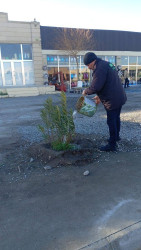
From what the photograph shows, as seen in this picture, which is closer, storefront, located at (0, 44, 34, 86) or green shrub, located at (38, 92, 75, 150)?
green shrub, located at (38, 92, 75, 150)

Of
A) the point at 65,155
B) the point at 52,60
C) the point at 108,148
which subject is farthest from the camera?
the point at 52,60

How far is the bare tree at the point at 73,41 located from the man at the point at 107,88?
680 inches

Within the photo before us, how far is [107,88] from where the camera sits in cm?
407

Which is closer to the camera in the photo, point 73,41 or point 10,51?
point 10,51

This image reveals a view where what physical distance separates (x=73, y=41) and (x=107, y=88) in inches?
730

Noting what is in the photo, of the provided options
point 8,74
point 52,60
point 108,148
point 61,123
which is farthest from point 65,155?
point 52,60

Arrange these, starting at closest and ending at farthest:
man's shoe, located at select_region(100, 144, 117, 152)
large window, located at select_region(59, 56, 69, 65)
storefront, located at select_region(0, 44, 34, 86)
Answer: man's shoe, located at select_region(100, 144, 117, 152) < storefront, located at select_region(0, 44, 34, 86) < large window, located at select_region(59, 56, 69, 65)

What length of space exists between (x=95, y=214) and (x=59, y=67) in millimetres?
22456

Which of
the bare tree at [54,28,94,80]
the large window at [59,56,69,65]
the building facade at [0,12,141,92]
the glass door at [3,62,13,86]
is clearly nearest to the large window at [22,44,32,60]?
the building facade at [0,12,141,92]

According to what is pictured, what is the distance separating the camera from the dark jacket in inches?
155

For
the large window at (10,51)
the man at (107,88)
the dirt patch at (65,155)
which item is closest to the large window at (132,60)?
the large window at (10,51)

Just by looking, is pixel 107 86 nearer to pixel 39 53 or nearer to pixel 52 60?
pixel 39 53

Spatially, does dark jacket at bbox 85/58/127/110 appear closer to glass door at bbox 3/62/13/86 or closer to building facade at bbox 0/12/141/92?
building facade at bbox 0/12/141/92

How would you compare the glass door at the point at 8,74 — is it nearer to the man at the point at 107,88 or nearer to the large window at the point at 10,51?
the large window at the point at 10,51
